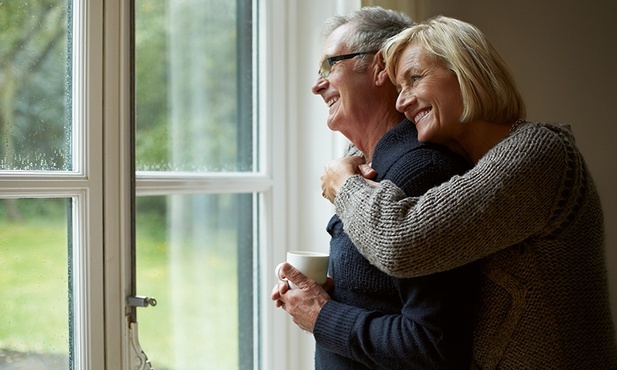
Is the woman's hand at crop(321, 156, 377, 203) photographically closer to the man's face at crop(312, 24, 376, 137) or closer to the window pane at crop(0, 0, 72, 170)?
the man's face at crop(312, 24, 376, 137)

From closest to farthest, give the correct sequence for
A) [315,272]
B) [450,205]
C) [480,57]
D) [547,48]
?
[450,205] → [480,57] → [315,272] → [547,48]

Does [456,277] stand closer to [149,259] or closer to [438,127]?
[438,127]

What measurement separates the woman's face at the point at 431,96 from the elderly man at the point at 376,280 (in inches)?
1.5

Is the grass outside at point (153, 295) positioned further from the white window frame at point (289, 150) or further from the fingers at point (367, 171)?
the fingers at point (367, 171)

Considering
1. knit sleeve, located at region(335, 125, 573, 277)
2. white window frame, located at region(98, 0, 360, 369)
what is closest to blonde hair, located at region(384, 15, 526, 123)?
knit sleeve, located at region(335, 125, 573, 277)

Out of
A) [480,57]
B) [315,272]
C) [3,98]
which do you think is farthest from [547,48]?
[3,98]

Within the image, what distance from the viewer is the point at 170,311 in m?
1.67

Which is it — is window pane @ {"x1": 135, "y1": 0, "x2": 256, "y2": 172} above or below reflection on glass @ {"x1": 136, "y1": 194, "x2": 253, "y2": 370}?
above

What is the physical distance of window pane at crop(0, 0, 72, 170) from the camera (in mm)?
1202

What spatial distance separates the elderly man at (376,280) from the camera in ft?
3.88

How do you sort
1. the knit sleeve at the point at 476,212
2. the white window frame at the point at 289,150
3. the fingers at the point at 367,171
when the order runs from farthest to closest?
the white window frame at the point at 289,150
the fingers at the point at 367,171
the knit sleeve at the point at 476,212

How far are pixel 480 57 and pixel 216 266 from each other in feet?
3.10

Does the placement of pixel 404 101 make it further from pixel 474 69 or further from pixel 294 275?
pixel 294 275

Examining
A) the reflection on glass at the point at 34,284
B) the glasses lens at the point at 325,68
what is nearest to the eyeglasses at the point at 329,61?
the glasses lens at the point at 325,68
